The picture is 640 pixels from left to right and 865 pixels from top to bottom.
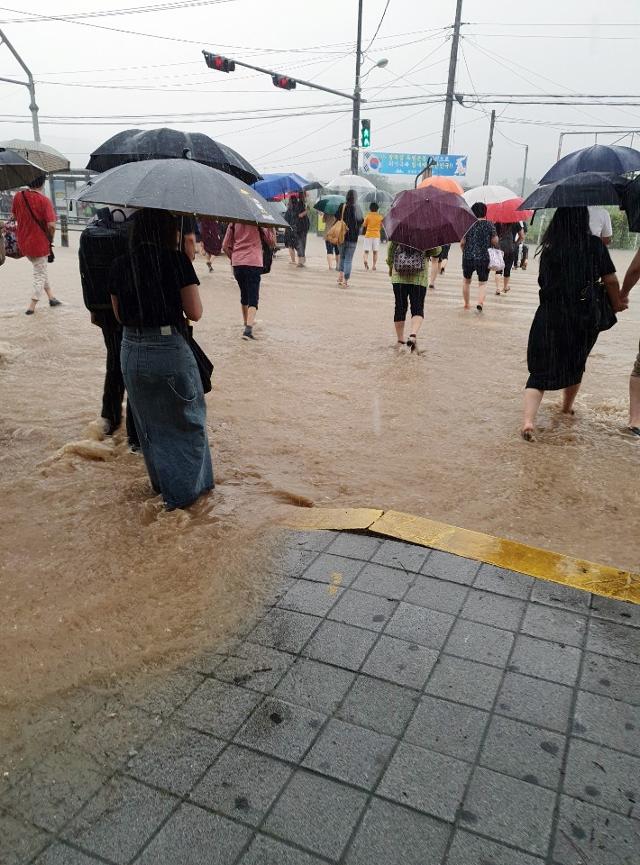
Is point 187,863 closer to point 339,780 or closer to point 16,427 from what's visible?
point 339,780

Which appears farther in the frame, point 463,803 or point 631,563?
point 631,563

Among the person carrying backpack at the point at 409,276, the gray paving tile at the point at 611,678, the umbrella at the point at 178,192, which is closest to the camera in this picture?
the gray paving tile at the point at 611,678

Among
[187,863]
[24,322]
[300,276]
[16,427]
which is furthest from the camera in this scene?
[300,276]

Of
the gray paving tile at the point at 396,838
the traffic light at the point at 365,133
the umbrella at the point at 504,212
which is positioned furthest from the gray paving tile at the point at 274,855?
the traffic light at the point at 365,133

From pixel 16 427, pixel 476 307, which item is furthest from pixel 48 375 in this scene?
pixel 476 307

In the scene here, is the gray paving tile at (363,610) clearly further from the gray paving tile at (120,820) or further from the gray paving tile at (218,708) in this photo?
the gray paving tile at (120,820)

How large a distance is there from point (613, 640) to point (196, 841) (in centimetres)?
185

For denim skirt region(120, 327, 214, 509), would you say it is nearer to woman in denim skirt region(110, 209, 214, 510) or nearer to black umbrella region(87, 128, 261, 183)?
woman in denim skirt region(110, 209, 214, 510)

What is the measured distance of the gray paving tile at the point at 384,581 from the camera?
3080 mm

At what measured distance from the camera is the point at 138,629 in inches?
114

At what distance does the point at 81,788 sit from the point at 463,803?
3.87ft

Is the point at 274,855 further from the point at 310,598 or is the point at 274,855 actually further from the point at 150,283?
the point at 150,283

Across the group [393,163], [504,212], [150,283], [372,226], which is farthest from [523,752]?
[393,163]

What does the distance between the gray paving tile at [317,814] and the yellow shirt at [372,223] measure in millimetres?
15602
